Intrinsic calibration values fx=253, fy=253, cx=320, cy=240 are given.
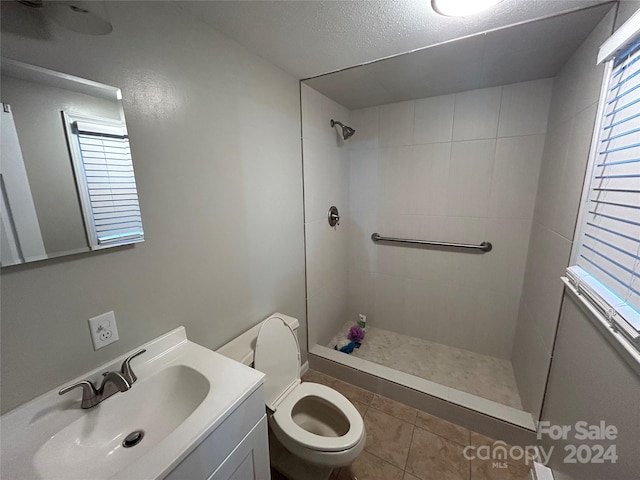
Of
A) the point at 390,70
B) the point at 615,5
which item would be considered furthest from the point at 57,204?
the point at 615,5

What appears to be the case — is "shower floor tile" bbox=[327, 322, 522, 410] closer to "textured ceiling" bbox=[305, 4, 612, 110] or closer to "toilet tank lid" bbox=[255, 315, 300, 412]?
"toilet tank lid" bbox=[255, 315, 300, 412]

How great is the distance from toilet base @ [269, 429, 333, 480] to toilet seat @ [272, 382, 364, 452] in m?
0.22

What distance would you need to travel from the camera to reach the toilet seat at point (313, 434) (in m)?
1.13

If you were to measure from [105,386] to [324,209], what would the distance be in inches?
65.6

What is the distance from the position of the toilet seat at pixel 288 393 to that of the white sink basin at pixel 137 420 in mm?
350

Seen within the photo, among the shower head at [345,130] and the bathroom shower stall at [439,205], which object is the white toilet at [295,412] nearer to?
the bathroom shower stall at [439,205]

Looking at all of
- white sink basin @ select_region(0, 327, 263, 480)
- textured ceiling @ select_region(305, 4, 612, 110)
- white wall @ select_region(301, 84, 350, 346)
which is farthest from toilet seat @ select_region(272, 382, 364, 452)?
textured ceiling @ select_region(305, 4, 612, 110)

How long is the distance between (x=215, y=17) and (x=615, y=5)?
1601 mm

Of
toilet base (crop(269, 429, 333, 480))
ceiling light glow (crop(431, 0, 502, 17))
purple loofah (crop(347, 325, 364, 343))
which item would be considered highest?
ceiling light glow (crop(431, 0, 502, 17))

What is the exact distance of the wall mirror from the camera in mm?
671

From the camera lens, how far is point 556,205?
4.61 feet

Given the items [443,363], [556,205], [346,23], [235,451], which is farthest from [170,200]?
[443,363]

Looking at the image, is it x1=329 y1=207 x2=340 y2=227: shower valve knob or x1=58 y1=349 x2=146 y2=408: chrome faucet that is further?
x1=329 y1=207 x2=340 y2=227: shower valve knob

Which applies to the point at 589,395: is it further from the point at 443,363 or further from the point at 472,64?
the point at 472,64
